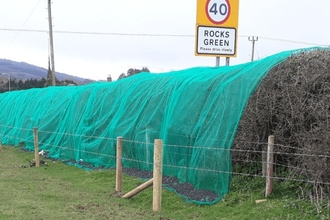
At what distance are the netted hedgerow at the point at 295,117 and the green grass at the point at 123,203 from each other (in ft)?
1.52

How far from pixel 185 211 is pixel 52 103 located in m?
10.5

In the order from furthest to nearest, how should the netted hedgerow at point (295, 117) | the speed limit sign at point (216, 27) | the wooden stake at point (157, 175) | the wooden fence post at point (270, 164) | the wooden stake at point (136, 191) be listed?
the speed limit sign at point (216, 27) < the wooden stake at point (136, 191) < the wooden stake at point (157, 175) < the wooden fence post at point (270, 164) < the netted hedgerow at point (295, 117)

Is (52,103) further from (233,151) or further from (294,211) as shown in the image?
(294,211)

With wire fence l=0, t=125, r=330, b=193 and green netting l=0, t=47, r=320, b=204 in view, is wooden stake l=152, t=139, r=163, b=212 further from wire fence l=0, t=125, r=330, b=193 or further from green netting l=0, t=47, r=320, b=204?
wire fence l=0, t=125, r=330, b=193

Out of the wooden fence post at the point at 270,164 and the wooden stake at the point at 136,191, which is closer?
the wooden fence post at the point at 270,164

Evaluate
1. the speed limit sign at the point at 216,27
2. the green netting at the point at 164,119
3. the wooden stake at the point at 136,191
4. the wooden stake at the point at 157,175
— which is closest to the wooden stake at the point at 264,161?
the green netting at the point at 164,119

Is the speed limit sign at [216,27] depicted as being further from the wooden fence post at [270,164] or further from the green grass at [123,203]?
the wooden fence post at [270,164]

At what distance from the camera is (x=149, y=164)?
960cm

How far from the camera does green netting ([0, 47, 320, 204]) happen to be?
23.5ft

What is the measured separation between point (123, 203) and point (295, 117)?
3.39m

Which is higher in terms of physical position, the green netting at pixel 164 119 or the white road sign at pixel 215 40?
the white road sign at pixel 215 40

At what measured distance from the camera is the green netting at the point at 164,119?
282 inches

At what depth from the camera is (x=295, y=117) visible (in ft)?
20.6

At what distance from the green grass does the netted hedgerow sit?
0.46 metres
